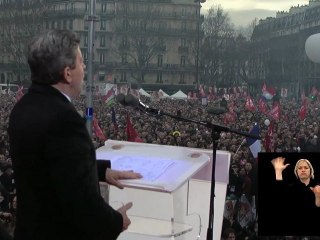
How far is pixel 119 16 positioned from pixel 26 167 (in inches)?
2807

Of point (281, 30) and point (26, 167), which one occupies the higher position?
point (281, 30)

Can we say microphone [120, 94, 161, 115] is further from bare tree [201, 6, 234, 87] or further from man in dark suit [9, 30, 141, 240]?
bare tree [201, 6, 234, 87]

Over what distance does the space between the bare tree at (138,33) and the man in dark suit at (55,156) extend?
6927 centimetres

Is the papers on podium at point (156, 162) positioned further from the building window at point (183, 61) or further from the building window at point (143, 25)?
the building window at point (183, 61)

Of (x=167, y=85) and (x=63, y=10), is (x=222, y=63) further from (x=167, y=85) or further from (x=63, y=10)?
(x=63, y=10)

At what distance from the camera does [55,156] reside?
2.11 metres

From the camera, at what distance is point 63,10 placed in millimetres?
80625

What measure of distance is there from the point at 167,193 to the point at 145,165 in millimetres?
201

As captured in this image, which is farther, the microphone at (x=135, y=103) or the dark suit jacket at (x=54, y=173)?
the microphone at (x=135, y=103)

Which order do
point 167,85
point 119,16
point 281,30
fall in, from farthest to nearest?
point 281,30
point 167,85
point 119,16

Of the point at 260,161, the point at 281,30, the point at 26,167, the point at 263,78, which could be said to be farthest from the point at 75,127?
the point at 281,30

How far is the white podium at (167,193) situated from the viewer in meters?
2.97

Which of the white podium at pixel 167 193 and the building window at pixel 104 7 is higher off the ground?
the building window at pixel 104 7

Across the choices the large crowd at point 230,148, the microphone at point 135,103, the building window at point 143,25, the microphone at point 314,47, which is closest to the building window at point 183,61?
the building window at point 143,25
